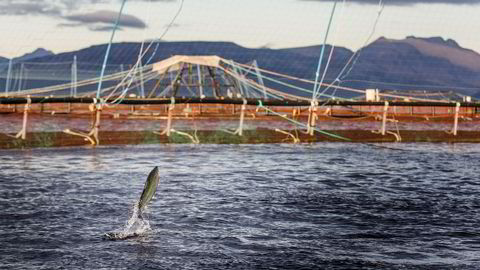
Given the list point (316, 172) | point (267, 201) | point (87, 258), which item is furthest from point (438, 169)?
point (87, 258)

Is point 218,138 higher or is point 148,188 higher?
point 148,188

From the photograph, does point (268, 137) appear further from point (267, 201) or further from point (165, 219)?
point (165, 219)

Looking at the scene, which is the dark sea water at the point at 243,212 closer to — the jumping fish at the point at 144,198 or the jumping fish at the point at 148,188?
the jumping fish at the point at 144,198

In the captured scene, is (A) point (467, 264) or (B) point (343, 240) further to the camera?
(B) point (343, 240)

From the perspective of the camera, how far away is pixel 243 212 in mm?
12133

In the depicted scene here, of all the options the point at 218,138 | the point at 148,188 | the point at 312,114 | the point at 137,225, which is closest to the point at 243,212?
the point at 137,225

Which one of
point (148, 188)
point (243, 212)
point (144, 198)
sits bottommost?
point (243, 212)

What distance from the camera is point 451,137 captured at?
30.0 m

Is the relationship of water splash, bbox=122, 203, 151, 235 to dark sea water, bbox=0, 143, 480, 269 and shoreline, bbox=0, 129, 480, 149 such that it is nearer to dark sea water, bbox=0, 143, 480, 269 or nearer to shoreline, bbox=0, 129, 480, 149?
dark sea water, bbox=0, 143, 480, 269

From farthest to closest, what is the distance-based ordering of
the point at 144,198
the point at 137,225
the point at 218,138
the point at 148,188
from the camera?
the point at 218,138, the point at 137,225, the point at 148,188, the point at 144,198

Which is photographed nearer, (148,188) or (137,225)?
(148,188)

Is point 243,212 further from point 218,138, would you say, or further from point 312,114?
point 218,138

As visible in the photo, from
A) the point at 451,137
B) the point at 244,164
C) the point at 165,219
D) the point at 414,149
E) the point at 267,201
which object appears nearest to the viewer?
the point at 165,219

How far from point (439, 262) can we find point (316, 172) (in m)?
9.79
